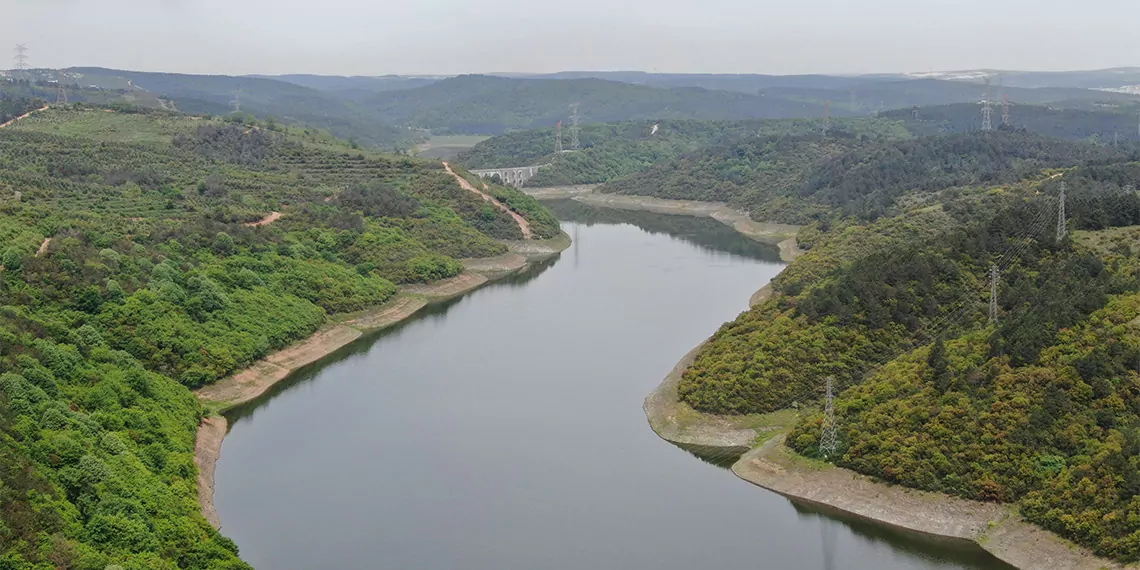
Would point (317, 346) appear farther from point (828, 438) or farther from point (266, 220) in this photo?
point (828, 438)

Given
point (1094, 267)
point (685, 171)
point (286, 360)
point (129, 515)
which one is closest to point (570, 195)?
point (685, 171)

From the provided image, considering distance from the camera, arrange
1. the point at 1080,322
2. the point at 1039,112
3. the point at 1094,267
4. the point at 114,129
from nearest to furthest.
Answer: the point at 1080,322 < the point at 1094,267 < the point at 114,129 < the point at 1039,112

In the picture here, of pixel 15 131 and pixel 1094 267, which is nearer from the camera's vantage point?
pixel 1094 267

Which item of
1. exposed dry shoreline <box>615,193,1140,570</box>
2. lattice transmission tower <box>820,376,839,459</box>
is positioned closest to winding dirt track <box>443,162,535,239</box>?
exposed dry shoreline <box>615,193,1140,570</box>

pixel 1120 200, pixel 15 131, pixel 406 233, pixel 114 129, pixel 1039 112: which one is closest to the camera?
pixel 1120 200

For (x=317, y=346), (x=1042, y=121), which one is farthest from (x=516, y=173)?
(x=317, y=346)

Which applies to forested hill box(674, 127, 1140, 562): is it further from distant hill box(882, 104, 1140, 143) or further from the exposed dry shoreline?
distant hill box(882, 104, 1140, 143)

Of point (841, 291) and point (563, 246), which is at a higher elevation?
point (841, 291)

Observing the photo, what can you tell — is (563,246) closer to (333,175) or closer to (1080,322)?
(333,175)
